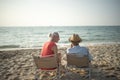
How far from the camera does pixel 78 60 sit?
469cm

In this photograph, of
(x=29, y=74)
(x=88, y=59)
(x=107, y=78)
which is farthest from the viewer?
(x=29, y=74)

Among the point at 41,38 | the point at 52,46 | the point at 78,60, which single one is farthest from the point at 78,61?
the point at 41,38

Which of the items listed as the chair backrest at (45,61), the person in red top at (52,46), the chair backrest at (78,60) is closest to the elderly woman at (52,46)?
the person in red top at (52,46)

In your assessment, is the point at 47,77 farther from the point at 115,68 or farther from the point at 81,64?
the point at 115,68

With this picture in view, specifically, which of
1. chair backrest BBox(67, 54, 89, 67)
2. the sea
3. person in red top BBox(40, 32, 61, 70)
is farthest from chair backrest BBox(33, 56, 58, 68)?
the sea

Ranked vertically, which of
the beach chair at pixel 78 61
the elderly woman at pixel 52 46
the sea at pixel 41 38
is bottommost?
the sea at pixel 41 38

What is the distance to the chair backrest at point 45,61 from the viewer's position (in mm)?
4523

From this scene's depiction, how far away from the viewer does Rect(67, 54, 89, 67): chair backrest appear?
4.64 metres

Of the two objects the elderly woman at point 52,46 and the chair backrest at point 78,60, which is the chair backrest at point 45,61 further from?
the chair backrest at point 78,60

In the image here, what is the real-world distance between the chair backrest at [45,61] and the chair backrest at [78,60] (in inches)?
14.6

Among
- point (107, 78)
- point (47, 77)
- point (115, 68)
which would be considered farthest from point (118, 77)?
point (47, 77)

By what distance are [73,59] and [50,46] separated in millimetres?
660

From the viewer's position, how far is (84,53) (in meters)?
4.85

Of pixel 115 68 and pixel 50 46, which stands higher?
pixel 50 46
